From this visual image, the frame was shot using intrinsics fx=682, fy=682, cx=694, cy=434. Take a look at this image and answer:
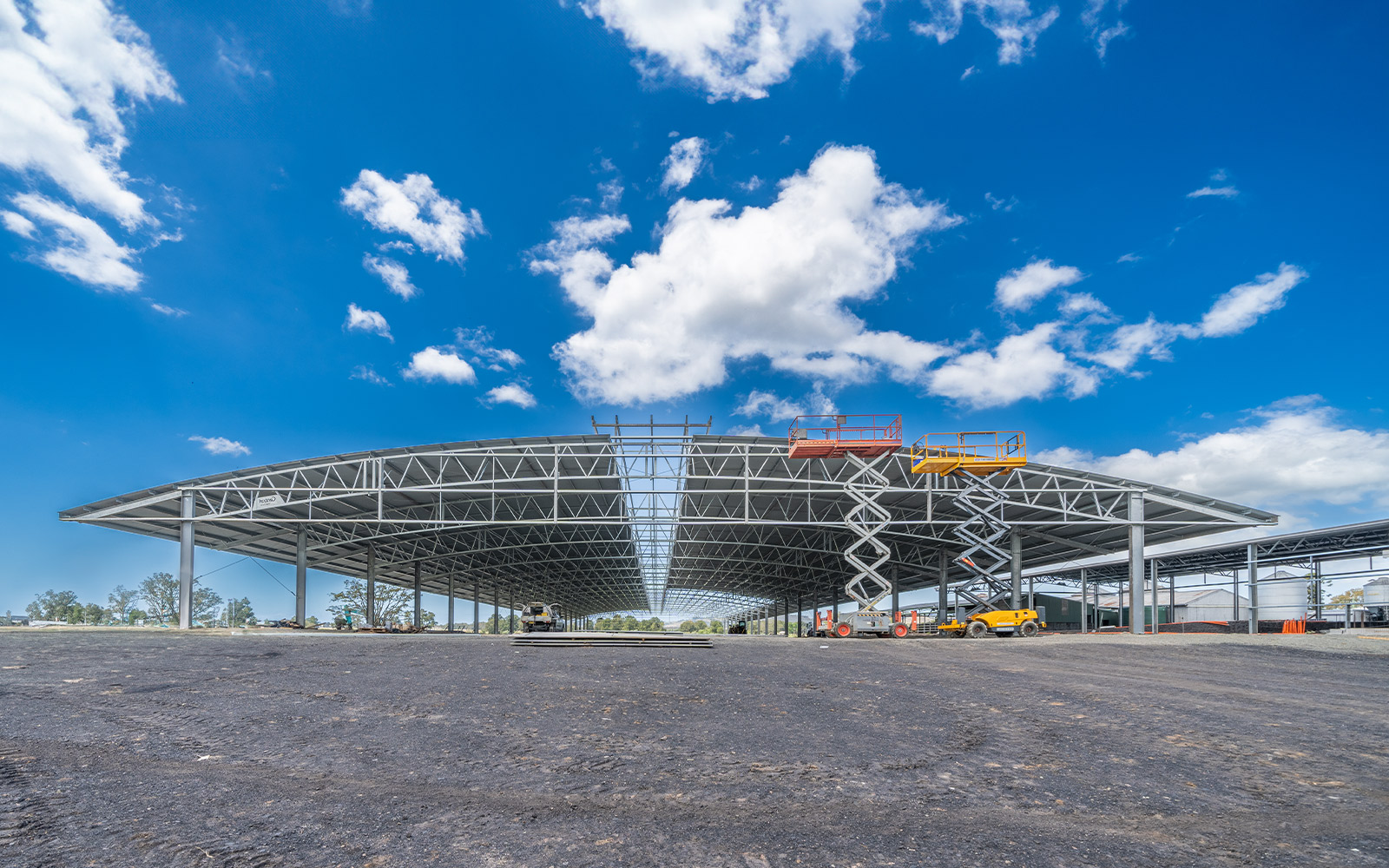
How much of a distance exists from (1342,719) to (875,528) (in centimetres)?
2142

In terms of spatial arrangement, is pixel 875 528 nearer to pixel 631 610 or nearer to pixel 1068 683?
pixel 1068 683

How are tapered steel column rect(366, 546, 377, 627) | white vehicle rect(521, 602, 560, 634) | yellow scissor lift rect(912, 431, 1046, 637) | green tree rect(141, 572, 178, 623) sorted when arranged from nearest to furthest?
yellow scissor lift rect(912, 431, 1046, 637) → tapered steel column rect(366, 546, 377, 627) → white vehicle rect(521, 602, 560, 634) → green tree rect(141, 572, 178, 623)

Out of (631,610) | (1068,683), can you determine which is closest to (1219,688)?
(1068,683)

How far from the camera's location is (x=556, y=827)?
4.41 metres

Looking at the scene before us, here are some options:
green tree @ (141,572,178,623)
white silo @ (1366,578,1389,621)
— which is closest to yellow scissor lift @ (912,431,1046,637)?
white silo @ (1366,578,1389,621)

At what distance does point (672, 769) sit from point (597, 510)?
112ft

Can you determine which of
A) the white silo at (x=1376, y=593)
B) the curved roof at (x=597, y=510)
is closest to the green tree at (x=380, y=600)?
the curved roof at (x=597, y=510)

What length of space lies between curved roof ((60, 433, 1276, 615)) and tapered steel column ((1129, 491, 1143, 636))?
560mm

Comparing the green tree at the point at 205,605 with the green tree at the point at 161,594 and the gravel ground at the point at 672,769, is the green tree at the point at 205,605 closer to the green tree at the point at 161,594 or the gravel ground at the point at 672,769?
the green tree at the point at 161,594

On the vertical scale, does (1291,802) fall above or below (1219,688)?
above

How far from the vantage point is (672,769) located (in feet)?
19.2

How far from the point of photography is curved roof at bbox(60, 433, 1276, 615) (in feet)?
98.7

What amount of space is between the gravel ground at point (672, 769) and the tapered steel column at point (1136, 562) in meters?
18.7

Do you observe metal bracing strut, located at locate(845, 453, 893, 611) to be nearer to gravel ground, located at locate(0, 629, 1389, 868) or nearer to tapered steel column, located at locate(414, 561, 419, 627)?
gravel ground, located at locate(0, 629, 1389, 868)
